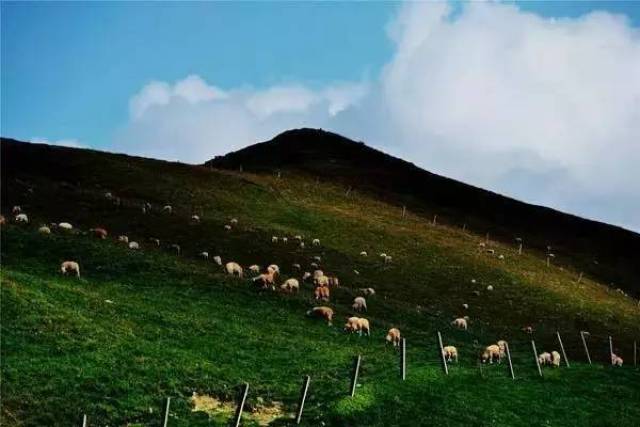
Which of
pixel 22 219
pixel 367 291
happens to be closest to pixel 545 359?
pixel 367 291

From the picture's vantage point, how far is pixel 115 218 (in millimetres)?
62312

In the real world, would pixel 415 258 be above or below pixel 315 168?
below

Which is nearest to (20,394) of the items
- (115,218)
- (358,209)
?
(115,218)

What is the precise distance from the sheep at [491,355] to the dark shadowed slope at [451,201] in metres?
46.8

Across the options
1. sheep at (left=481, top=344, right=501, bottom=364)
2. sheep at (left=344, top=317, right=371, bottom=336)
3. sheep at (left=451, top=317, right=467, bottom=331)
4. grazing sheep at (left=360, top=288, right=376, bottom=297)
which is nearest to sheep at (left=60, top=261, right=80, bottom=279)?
sheep at (left=344, top=317, right=371, bottom=336)

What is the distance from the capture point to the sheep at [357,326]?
40.7 metres

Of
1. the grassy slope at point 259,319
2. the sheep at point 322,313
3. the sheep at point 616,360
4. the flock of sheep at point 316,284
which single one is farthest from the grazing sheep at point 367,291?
the sheep at point 616,360

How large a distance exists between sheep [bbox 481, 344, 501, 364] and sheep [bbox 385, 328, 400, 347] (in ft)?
16.0

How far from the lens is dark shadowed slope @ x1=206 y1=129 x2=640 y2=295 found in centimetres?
9200

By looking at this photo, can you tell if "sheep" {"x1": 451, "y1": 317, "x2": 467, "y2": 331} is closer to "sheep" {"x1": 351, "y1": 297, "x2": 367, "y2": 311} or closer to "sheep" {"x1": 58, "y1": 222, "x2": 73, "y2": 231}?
"sheep" {"x1": 351, "y1": 297, "x2": 367, "y2": 311}

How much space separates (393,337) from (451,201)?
220ft

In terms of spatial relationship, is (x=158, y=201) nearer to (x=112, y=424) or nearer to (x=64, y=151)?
(x=64, y=151)

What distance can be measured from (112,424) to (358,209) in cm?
6618

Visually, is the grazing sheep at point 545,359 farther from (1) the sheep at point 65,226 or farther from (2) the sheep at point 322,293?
(1) the sheep at point 65,226
